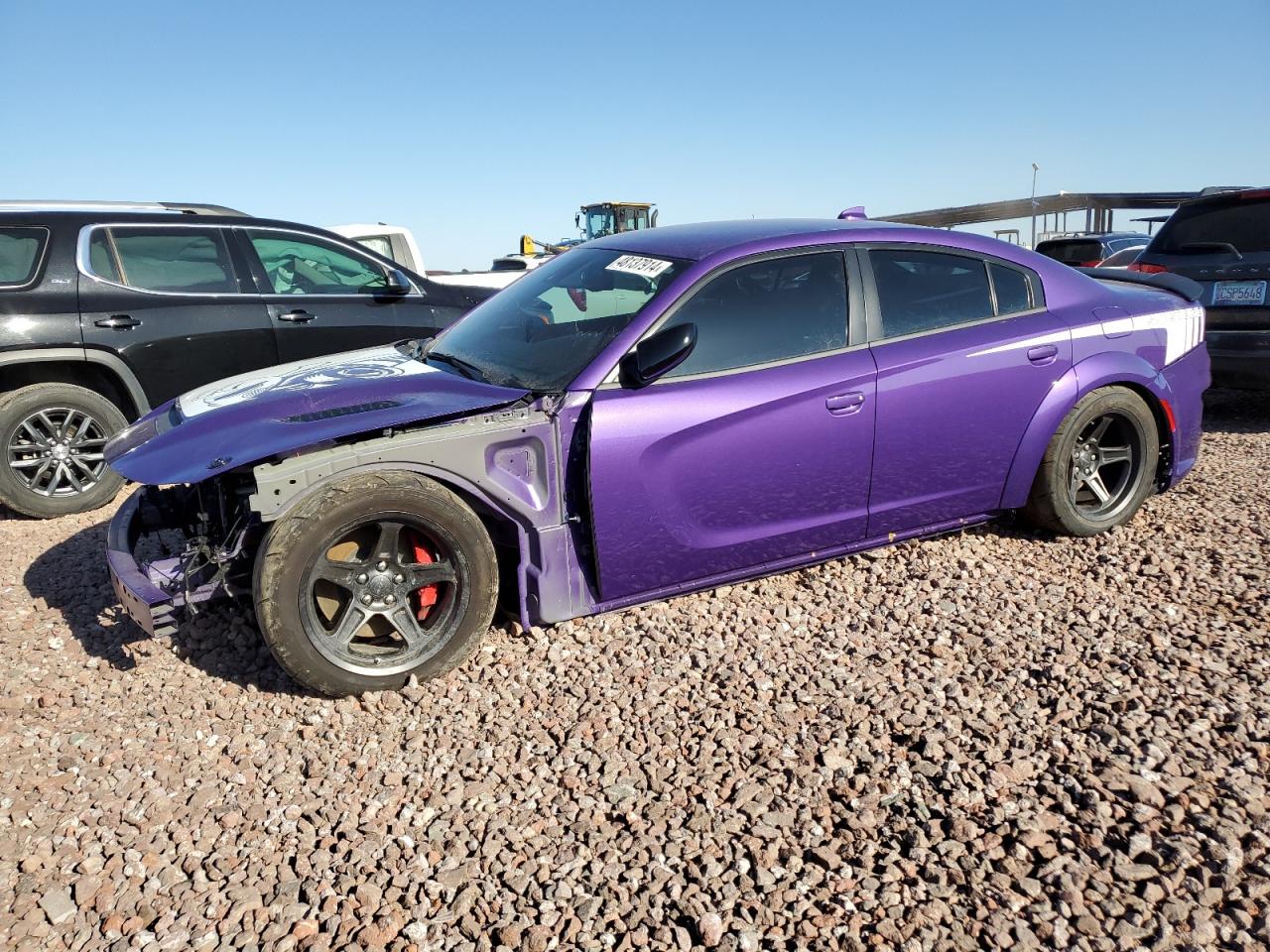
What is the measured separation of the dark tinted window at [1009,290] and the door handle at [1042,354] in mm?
223

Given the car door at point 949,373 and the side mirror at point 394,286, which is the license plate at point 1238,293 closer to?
the car door at point 949,373

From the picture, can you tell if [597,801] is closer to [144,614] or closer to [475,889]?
[475,889]

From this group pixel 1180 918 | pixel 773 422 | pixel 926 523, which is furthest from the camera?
pixel 926 523

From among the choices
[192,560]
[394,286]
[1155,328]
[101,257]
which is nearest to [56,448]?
[101,257]

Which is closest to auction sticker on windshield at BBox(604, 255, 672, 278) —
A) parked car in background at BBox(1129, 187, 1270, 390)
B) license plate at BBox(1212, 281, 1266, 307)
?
parked car in background at BBox(1129, 187, 1270, 390)

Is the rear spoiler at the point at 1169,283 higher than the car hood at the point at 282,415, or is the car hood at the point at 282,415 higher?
the rear spoiler at the point at 1169,283

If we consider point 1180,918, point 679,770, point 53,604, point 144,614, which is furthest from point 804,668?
point 53,604

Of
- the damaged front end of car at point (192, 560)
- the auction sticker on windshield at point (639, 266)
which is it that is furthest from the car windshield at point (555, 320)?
the damaged front end of car at point (192, 560)

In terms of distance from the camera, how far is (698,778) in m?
2.96

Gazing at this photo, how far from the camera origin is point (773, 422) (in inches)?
152

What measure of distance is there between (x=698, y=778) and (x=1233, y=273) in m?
6.28

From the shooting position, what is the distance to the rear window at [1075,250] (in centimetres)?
1149

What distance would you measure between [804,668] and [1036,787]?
3.19ft

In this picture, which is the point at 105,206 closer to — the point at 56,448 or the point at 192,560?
the point at 56,448
